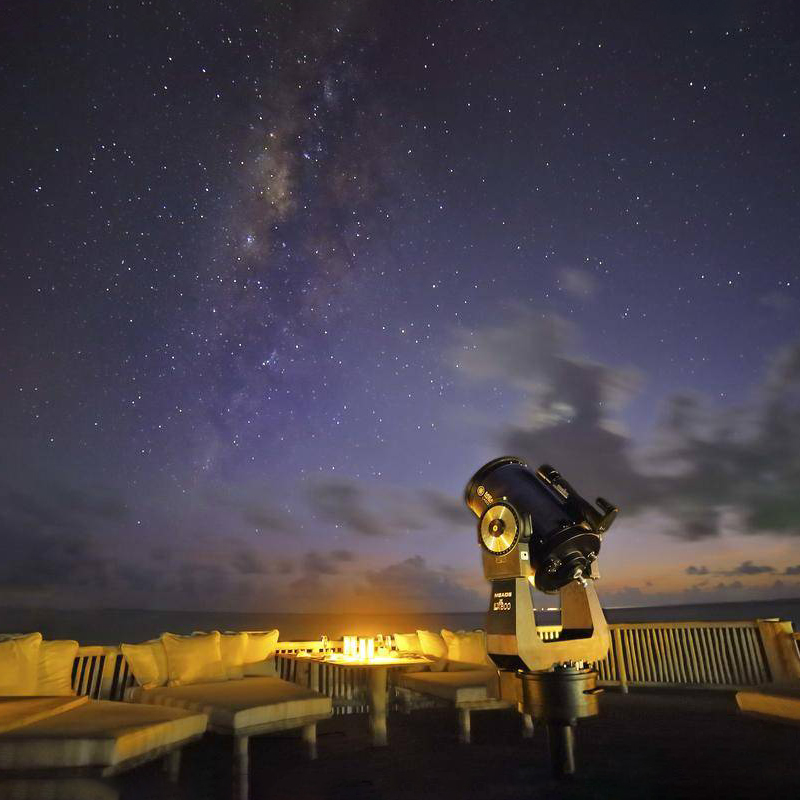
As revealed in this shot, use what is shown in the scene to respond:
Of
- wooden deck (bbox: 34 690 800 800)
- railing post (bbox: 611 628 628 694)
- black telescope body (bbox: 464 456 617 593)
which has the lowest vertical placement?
wooden deck (bbox: 34 690 800 800)

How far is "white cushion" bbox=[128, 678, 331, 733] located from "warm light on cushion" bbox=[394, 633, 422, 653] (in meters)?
2.58

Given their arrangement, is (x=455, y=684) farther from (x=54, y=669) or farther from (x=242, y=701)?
(x=54, y=669)

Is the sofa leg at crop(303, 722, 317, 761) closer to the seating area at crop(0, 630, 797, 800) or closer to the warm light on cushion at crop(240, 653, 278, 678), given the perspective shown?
the seating area at crop(0, 630, 797, 800)

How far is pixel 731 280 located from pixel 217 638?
8.61 metres

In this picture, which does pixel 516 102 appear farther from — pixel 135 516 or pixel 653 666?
pixel 135 516

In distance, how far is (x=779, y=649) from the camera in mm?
7508

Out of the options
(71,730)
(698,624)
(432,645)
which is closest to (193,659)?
(71,730)

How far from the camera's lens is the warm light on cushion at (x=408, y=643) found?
6900 mm

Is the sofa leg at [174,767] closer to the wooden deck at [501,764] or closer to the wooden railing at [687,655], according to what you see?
the wooden deck at [501,764]

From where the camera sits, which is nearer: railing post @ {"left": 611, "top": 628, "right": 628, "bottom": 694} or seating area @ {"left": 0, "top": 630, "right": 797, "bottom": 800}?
seating area @ {"left": 0, "top": 630, "right": 797, "bottom": 800}

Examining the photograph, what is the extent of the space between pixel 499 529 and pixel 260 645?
376 centimetres

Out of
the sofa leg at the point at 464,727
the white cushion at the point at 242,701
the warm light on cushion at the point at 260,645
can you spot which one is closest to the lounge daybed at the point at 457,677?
the sofa leg at the point at 464,727

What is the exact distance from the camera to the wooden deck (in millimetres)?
3580

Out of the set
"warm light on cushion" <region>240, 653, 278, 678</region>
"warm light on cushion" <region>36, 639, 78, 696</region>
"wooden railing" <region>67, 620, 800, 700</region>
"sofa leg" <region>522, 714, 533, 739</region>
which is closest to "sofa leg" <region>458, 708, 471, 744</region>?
"sofa leg" <region>522, 714, 533, 739</region>
